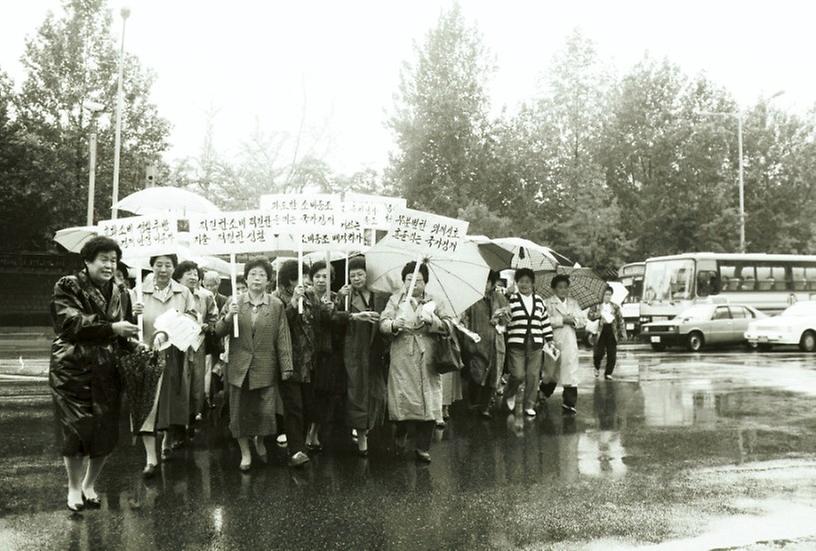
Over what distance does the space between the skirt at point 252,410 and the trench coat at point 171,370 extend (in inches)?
23.5

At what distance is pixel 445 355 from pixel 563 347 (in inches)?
139

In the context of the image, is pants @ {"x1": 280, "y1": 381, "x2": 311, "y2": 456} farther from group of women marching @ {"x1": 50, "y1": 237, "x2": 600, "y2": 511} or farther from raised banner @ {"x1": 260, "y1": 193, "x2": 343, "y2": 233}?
raised banner @ {"x1": 260, "y1": 193, "x2": 343, "y2": 233}

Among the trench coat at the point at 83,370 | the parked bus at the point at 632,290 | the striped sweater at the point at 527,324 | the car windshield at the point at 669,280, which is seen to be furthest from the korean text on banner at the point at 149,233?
the parked bus at the point at 632,290

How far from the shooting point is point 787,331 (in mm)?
22484

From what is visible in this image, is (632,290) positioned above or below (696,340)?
above

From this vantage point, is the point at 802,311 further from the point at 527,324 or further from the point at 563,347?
the point at 527,324

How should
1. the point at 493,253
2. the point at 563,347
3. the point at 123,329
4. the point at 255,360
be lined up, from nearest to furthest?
the point at 123,329, the point at 255,360, the point at 493,253, the point at 563,347

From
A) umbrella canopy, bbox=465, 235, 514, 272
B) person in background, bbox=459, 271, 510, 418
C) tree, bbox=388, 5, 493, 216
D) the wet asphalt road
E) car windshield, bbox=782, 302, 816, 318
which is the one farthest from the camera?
tree, bbox=388, 5, 493, 216

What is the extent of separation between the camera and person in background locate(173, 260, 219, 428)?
24.1ft

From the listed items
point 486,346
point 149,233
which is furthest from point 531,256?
point 149,233

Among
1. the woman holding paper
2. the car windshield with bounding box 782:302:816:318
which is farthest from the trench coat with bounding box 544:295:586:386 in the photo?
the car windshield with bounding box 782:302:816:318

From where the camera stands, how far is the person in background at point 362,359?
24.0ft

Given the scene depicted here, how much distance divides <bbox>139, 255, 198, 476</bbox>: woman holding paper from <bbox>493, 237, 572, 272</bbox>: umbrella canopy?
16.8 ft

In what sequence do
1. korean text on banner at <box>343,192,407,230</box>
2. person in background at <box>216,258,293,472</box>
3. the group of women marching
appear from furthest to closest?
korean text on banner at <box>343,192,407,230</box>, person in background at <box>216,258,293,472</box>, the group of women marching
